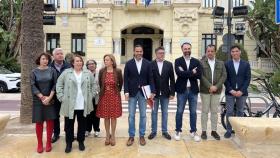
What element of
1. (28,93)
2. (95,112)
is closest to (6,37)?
(28,93)

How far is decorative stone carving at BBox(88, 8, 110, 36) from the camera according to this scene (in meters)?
35.1

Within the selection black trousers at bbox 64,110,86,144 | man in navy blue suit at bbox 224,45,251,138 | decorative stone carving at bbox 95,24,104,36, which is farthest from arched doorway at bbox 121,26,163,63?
black trousers at bbox 64,110,86,144

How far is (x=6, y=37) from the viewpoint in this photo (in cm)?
2833

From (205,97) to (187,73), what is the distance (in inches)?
28.5

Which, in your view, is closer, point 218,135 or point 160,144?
point 160,144

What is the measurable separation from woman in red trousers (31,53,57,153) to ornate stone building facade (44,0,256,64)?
27386 mm

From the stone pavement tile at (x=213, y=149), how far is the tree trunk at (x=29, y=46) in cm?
440

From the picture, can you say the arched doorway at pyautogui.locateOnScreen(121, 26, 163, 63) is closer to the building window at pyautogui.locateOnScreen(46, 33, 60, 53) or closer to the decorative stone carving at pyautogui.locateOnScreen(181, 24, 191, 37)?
the decorative stone carving at pyautogui.locateOnScreen(181, 24, 191, 37)

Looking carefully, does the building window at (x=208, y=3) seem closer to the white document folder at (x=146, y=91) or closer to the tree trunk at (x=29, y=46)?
the tree trunk at (x=29, y=46)

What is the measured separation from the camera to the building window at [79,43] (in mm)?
38031

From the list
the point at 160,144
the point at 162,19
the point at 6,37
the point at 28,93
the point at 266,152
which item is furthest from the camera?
the point at 162,19

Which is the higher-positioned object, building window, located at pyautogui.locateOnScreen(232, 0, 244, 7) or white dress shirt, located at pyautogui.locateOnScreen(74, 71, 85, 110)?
building window, located at pyautogui.locateOnScreen(232, 0, 244, 7)

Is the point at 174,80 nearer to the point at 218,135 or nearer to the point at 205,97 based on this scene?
the point at 205,97

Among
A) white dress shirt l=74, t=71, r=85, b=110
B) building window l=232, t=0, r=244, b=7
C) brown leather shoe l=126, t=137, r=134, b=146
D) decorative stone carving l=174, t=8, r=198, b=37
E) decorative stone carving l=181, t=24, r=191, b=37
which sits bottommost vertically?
brown leather shoe l=126, t=137, r=134, b=146
